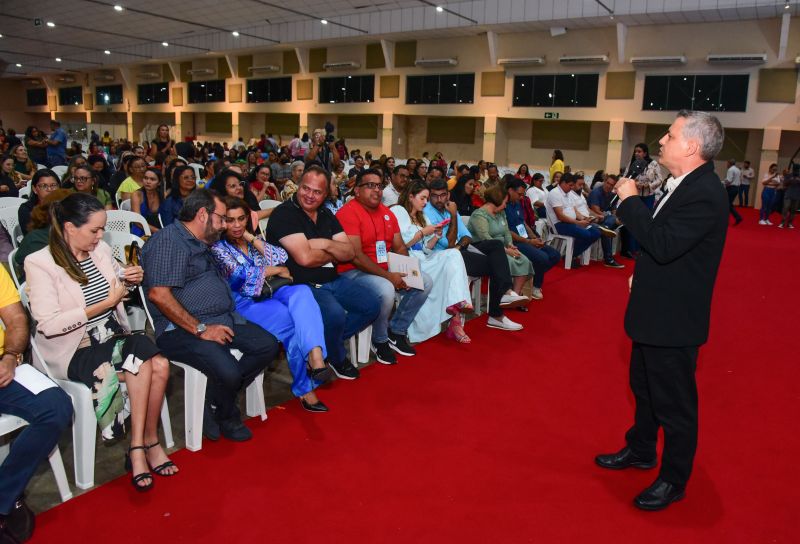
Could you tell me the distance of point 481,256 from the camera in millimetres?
4758

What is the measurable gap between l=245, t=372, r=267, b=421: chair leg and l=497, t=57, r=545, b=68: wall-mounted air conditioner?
14.3 metres

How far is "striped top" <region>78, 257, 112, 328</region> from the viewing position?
2.44 m

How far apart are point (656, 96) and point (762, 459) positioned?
1346 cm

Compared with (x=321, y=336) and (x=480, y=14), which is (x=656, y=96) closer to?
(x=480, y=14)

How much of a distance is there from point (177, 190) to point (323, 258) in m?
2.08

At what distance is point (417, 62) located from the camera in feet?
56.0

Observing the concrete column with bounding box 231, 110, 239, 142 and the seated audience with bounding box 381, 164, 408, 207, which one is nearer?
the seated audience with bounding box 381, 164, 408, 207

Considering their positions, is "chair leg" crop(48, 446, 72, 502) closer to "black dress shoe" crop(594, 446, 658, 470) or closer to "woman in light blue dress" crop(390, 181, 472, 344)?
"black dress shoe" crop(594, 446, 658, 470)

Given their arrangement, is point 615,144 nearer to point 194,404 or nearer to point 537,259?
point 537,259

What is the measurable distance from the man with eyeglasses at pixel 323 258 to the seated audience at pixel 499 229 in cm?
184

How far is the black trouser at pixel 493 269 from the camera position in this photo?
4625mm

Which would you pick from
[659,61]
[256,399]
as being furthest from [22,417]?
[659,61]

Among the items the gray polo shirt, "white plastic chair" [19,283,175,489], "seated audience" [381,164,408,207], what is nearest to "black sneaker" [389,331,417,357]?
the gray polo shirt

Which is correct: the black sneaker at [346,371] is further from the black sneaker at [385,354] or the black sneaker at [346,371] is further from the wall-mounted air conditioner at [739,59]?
the wall-mounted air conditioner at [739,59]
